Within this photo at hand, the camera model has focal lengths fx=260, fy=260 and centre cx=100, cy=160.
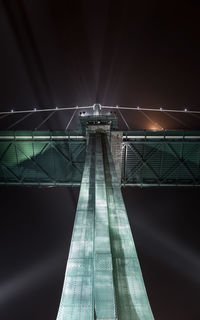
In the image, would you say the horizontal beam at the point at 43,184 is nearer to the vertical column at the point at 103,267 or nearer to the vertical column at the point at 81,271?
the vertical column at the point at 81,271

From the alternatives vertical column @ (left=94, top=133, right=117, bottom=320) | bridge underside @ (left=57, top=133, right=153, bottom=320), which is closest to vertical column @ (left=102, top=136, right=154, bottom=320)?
bridge underside @ (left=57, top=133, right=153, bottom=320)

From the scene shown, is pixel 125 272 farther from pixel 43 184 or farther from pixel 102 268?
pixel 43 184

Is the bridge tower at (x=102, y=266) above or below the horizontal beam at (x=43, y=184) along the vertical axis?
above

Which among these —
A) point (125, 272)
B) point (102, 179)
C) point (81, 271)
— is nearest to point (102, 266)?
point (81, 271)

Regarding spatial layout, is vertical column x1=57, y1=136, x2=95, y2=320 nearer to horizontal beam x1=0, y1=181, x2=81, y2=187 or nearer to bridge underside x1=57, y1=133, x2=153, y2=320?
bridge underside x1=57, y1=133, x2=153, y2=320

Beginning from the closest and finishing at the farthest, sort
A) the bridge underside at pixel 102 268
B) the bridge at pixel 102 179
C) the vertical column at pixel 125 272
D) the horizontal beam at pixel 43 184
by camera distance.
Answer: the bridge underside at pixel 102 268, the vertical column at pixel 125 272, the bridge at pixel 102 179, the horizontal beam at pixel 43 184

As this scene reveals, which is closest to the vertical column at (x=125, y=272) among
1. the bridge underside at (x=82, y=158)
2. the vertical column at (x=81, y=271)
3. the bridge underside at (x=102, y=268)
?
the bridge underside at (x=102, y=268)

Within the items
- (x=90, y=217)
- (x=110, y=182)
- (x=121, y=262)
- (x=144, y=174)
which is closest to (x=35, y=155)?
(x=144, y=174)
